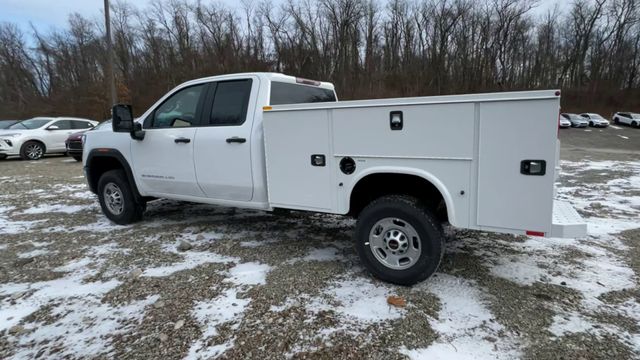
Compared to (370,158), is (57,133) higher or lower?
higher

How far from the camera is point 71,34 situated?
1829 inches

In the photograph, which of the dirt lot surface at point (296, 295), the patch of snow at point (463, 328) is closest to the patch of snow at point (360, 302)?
the dirt lot surface at point (296, 295)

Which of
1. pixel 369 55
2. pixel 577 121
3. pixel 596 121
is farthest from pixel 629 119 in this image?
pixel 369 55

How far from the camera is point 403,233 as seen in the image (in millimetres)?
3236

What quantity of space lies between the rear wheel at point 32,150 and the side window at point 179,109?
41.9 feet

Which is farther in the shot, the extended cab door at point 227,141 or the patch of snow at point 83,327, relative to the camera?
the extended cab door at point 227,141

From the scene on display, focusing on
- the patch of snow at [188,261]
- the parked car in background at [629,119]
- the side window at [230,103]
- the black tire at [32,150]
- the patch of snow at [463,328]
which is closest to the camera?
the patch of snow at [463,328]

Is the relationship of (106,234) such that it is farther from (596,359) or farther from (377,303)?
(596,359)

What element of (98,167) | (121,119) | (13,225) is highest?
(121,119)

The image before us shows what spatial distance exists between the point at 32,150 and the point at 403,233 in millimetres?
16107

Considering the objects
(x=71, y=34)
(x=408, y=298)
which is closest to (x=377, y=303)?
(x=408, y=298)

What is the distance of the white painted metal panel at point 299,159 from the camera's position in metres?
3.46

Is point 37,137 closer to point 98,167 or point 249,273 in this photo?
point 98,167

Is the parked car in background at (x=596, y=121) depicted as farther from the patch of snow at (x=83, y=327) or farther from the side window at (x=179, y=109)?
the patch of snow at (x=83, y=327)
